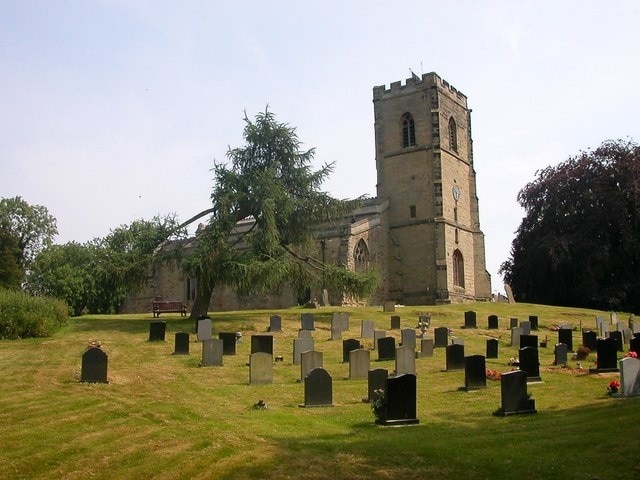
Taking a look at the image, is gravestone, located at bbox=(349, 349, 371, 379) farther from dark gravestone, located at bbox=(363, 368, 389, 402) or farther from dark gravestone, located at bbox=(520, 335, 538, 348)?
dark gravestone, located at bbox=(520, 335, 538, 348)

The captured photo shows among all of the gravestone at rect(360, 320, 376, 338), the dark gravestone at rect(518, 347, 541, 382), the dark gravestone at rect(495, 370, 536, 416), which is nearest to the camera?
the dark gravestone at rect(495, 370, 536, 416)

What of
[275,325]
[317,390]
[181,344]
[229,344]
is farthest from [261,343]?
[317,390]

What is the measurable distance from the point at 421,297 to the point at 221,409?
33503 millimetres

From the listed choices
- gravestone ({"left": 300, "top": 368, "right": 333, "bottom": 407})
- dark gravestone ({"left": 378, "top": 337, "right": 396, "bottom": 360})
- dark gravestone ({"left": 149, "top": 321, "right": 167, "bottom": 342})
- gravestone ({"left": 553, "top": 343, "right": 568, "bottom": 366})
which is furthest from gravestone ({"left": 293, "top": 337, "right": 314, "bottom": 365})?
gravestone ({"left": 553, "top": 343, "right": 568, "bottom": 366})

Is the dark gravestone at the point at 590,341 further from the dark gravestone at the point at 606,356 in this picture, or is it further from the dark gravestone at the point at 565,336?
the dark gravestone at the point at 606,356

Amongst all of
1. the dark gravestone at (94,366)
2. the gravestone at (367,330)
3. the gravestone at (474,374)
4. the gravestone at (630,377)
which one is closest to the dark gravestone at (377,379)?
the gravestone at (474,374)

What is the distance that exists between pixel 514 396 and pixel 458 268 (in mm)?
35670

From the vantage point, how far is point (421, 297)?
4594 cm

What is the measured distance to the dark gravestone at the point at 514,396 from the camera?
12.6 metres

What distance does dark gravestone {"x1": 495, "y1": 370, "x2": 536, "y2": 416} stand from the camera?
12.6m

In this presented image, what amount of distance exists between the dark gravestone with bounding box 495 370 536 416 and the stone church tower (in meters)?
31.4

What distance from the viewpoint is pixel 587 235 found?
45688 mm

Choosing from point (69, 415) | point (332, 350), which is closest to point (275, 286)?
point (332, 350)

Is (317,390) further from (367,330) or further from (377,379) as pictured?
(367,330)
